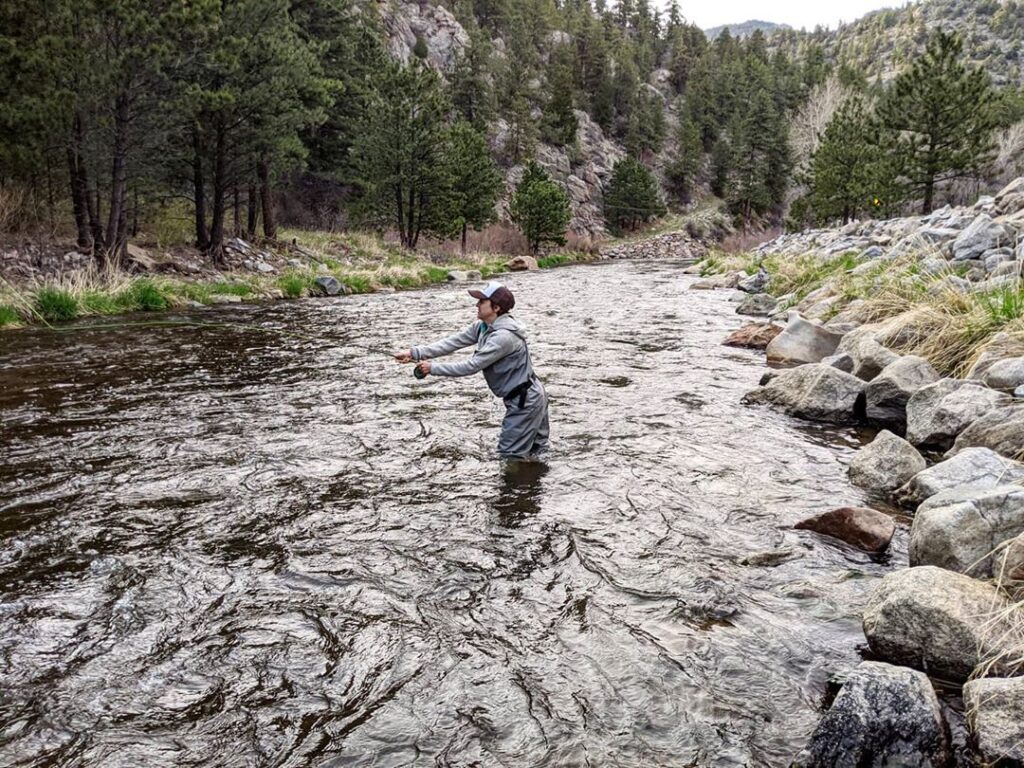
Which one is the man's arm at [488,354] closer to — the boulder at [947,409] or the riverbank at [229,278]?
the boulder at [947,409]

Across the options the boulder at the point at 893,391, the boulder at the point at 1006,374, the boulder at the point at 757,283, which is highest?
the boulder at the point at 757,283

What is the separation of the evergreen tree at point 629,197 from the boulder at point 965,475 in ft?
229

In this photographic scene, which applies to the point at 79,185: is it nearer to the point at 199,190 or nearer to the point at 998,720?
the point at 199,190

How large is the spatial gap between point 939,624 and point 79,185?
2103 cm

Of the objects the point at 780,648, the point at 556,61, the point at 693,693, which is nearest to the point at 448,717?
the point at 693,693

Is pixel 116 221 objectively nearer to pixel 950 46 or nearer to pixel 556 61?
pixel 950 46

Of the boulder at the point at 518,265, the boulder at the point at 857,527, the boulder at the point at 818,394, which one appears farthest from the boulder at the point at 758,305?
the boulder at the point at 518,265

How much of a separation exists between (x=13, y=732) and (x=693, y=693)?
9.66ft

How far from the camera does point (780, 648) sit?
3.66 meters

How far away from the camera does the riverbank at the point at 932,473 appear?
9.14ft

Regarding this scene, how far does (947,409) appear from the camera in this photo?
6602mm

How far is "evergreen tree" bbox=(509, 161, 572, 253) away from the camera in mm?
49188

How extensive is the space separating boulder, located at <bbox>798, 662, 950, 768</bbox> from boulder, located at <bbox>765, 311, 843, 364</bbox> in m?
8.81

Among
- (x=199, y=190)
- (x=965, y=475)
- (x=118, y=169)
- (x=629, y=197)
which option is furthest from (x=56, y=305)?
(x=629, y=197)
